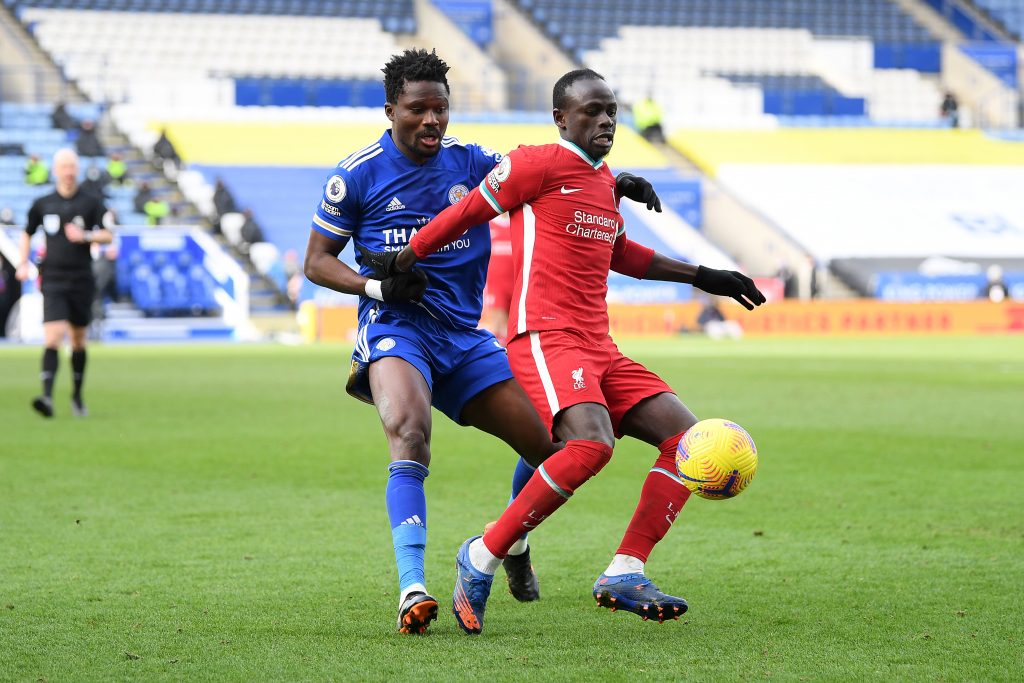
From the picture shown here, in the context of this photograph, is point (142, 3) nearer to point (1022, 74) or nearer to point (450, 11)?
point (450, 11)

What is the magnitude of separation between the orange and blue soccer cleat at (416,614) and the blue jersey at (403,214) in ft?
3.89

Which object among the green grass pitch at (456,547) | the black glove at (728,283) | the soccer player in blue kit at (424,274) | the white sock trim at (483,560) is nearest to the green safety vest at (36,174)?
the green grass pitch at (456,547)

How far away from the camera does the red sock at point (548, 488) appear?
4953 mm

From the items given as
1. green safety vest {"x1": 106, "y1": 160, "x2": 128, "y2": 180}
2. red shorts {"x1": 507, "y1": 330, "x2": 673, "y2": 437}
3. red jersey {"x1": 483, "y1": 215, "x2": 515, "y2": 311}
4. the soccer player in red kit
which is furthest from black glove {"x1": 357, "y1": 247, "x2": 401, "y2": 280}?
green safety vest {"x1": 106, "y1": 160, "x2": 128, "y2": 180}

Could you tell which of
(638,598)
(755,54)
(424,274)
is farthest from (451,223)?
(755,54)

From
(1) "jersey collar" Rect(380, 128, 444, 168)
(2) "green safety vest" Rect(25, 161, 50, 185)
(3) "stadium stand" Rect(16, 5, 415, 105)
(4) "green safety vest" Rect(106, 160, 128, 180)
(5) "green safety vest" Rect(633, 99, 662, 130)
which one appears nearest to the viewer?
(1) "jersey collar" Rect(380, 128, 444, 168)

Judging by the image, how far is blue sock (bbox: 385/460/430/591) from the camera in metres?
4.93

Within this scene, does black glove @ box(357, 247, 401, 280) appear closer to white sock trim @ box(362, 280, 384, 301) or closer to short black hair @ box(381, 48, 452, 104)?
white sock trim @ box(362, 280, 384, 301)

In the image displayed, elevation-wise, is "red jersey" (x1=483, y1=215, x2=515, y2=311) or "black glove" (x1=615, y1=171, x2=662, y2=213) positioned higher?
"black glove" (x1=615, y1=171, x2=662, y2=213)

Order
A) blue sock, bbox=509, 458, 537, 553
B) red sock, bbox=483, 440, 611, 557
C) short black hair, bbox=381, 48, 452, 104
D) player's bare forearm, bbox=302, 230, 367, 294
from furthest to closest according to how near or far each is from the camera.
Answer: blue sock, bbox=509, 458, 537, 553, short black hair, bbox=381, 48, 452, 104, player's bare forearm, bbox=302, 230, 367, 294, red sock, bbox=483, 440, 611, 557

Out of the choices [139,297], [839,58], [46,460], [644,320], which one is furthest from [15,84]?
[46,460]

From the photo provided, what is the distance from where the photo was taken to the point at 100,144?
117ft

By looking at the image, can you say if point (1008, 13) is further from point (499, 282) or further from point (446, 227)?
point (446, 227)

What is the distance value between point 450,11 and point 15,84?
502 inches
